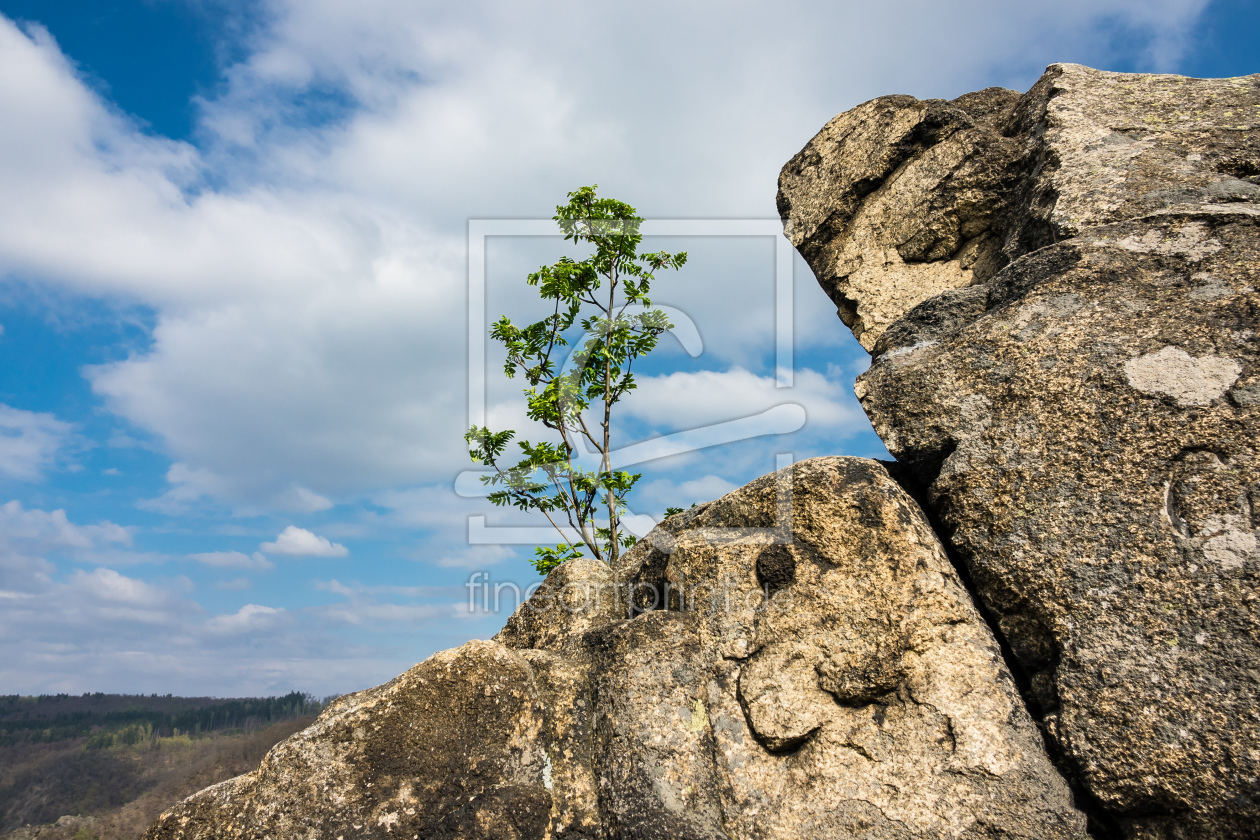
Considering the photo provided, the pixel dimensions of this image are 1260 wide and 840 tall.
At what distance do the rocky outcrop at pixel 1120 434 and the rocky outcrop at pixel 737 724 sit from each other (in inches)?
16.8

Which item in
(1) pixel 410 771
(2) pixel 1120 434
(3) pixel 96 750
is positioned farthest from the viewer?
(3) pixel 96 750

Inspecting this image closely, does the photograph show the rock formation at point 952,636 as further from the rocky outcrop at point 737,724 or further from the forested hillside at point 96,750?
the forested hillside at point 96,750

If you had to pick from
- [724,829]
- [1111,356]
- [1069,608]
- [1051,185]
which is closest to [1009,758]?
[1069,608]

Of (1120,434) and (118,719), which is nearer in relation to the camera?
(1120,434)

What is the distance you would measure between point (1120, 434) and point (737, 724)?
326 centimetres

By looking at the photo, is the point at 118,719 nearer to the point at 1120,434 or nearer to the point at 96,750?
the point at 96,750

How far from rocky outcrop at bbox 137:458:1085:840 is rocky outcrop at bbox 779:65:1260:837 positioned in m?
0.43

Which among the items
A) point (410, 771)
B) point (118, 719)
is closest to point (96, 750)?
point (118, 719)

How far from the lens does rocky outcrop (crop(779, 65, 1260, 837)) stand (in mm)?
4566

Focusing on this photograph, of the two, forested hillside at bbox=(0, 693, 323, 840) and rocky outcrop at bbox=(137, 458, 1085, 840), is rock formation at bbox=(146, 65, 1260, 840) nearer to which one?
rocky outcrop at bbox=(137, 458, 1085, 840)

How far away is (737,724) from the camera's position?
5.27 meters

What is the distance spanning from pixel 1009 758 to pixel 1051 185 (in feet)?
16.4

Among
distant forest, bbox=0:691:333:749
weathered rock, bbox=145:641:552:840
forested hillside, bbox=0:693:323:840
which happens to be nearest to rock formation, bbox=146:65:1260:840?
weathered rock, bbox=145:641:552:840

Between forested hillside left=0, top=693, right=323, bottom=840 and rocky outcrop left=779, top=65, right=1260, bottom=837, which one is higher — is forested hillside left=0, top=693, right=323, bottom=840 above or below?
below
